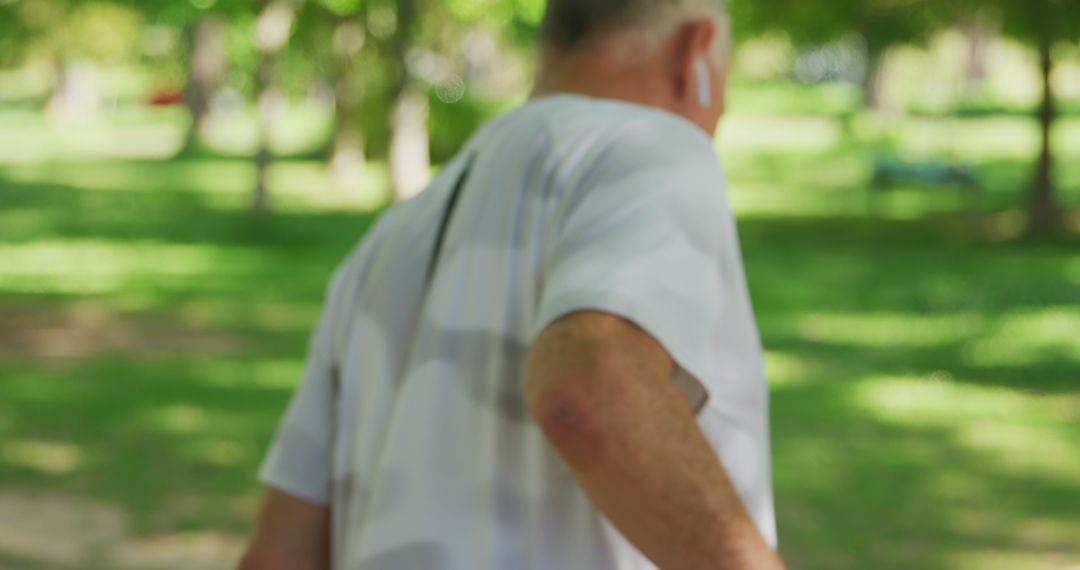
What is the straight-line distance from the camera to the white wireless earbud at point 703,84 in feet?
6.64

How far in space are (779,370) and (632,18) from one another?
11.1 metres

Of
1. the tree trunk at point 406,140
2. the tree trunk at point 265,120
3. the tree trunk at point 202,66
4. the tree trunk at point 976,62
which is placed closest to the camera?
the tree trunk at point 265,120

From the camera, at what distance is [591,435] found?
162 centimetres

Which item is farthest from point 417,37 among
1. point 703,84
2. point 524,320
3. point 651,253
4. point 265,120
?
point 651,253

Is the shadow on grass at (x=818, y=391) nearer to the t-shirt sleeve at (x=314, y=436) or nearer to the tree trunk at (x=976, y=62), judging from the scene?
the t-shirt sleeve at (x=314, y=436)

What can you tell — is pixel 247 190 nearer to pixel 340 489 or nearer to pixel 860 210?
pixel 860 210

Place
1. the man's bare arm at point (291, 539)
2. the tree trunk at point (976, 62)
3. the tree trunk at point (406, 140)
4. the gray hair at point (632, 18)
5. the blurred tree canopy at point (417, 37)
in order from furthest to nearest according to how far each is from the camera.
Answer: the tree trunk at point (976, 62), the tree trunk at point (406, 140), the blurred tree canopy at point (417, 37), the man's bare arm at point (291, 539), the gray hair at point (632, 18)

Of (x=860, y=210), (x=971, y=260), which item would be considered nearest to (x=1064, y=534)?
(x=971, y=260)

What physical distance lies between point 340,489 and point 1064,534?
6.66 metres

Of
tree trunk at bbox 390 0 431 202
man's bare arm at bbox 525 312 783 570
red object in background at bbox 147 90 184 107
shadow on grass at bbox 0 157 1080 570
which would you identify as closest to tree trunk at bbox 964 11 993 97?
red object in background at bbox 147 90 184 107

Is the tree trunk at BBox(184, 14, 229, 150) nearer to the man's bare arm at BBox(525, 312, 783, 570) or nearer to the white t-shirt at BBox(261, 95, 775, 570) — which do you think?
the white t-shirt at BBox(261, 95, 775, 570)

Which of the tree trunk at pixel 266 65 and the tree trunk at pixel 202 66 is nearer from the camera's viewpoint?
the tree trunk at pixel 266 65

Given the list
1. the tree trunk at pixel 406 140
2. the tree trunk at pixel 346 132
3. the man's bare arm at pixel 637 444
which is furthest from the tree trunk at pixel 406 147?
the man's bare arm at pixel 637 444

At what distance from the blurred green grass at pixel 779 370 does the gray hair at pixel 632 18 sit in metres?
5.69
